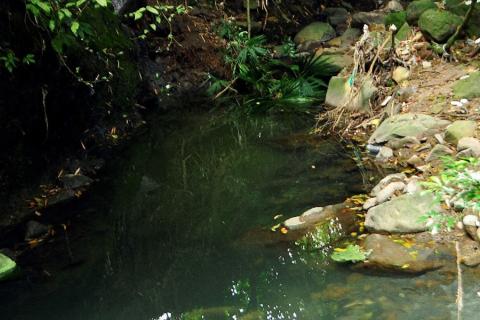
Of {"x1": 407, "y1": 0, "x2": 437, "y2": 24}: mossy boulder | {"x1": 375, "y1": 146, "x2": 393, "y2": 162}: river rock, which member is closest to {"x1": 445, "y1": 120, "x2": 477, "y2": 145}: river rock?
{"x1": 375, "y1": 146, "x2": 393, "y2": 162}: river rock

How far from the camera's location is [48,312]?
3785 millimetres

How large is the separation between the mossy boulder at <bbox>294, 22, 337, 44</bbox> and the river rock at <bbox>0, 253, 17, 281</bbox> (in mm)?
8343

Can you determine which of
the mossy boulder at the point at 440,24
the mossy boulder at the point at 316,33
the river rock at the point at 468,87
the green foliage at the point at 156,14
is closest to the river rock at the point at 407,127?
the river rock at the point at 468,87

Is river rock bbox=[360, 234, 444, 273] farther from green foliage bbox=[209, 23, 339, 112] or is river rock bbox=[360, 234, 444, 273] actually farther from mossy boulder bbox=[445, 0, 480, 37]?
mossy boulder bbox=[445, 0, 480, 37]

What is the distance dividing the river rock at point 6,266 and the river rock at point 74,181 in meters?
1.69

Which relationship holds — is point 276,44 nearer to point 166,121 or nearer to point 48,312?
point 166,121

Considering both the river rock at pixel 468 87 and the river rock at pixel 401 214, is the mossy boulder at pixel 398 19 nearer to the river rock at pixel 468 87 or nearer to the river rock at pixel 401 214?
the river rock at pixel 468 87

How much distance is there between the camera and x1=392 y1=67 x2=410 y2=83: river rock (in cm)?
721

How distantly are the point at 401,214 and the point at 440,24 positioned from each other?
4.28 meters

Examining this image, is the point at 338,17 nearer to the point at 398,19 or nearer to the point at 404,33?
the point at 398,19

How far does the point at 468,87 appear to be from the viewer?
6164 mm

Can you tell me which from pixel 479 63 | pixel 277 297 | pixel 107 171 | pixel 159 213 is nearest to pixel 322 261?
pixel 277 297

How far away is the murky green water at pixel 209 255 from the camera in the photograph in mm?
3537

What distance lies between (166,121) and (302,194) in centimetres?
360
